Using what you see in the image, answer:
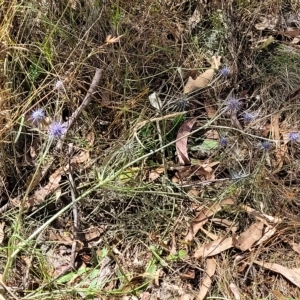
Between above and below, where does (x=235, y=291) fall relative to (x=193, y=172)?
below

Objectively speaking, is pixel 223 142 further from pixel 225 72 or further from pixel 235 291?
pixel 235 291

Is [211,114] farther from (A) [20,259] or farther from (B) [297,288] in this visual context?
(A) [20,259]

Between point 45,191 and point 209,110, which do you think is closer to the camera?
point 45,191

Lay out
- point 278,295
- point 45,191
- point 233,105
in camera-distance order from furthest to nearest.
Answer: point 233,105
point 45,191
point 278,295

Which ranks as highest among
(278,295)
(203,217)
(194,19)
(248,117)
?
(194,19)

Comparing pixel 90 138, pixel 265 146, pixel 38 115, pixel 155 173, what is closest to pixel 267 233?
pixel 265 146

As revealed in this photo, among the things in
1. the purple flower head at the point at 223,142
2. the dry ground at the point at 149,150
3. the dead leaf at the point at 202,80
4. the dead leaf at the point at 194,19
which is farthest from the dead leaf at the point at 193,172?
the dead leaf at the point at 194,19

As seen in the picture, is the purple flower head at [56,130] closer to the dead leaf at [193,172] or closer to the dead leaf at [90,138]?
the dead leaf at [90,138]
